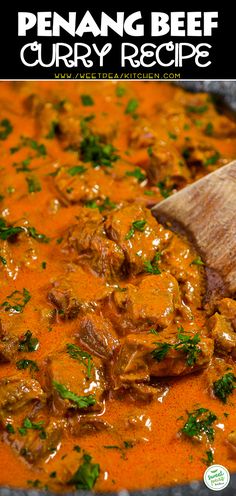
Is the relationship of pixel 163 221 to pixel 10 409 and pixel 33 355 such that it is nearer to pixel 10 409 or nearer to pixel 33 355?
pixel 33 355

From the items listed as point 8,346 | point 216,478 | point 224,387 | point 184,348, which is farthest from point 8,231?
point 216,478

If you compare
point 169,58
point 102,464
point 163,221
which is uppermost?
point 169,58

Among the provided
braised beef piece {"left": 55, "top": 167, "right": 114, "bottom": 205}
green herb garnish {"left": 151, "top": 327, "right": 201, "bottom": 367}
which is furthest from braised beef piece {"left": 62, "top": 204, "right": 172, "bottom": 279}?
green herb garnish {"left": 151, "top": 327, "right": 201, "bottom": 367}

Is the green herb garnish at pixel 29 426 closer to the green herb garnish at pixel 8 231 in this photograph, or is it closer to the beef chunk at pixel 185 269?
the beef chunk at pixel 185 269

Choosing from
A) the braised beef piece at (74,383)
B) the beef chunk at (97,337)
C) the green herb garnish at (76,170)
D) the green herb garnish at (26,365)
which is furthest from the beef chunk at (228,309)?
the green herb garnish at (76,170)

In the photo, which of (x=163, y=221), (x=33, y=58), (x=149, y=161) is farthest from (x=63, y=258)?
(x=33, y=58)

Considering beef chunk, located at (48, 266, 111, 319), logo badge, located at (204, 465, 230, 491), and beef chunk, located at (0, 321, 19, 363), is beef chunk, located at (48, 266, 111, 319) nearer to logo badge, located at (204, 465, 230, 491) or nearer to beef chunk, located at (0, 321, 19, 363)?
beef chunk, located at (0, 321, 19, 363)
